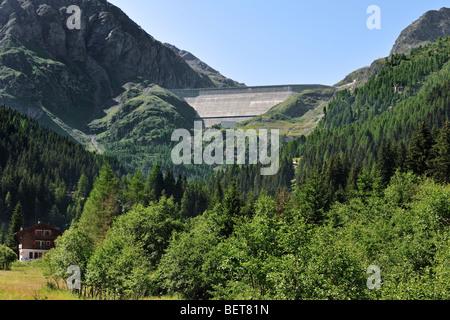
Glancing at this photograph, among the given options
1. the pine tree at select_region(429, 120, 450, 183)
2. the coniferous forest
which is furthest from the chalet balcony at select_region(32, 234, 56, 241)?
the pine tree at select_region(429, 120, 450, 183)

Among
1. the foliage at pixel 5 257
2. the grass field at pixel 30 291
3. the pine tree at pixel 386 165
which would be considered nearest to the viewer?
the grass field at pixel 30 291

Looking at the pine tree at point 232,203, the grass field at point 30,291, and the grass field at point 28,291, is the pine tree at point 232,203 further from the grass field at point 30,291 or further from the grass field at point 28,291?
the grass field at point 28,291

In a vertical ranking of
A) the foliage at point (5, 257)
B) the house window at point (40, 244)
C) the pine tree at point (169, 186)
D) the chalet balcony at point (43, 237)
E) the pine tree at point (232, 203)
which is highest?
the pine tree at point (232, 203)

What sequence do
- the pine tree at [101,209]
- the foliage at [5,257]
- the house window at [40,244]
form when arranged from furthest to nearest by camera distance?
the house window at [40,244] → the pine tree at [101,209] → the foliage at [5,257]

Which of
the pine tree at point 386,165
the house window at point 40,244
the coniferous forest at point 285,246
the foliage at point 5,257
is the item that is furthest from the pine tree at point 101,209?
the pine tree at point 386,165

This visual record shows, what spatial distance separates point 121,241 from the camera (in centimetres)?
5703

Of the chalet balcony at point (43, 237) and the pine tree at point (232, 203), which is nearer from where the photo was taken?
the pine tree at point (232, 203)

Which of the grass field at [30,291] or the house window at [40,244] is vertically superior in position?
the grass field at [30,291]

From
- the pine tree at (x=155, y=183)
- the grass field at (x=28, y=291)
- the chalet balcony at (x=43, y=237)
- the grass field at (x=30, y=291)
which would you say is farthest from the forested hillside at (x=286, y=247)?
the chalet balcony at (x=43, y=237)

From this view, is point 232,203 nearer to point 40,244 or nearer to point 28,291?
point 28,291
